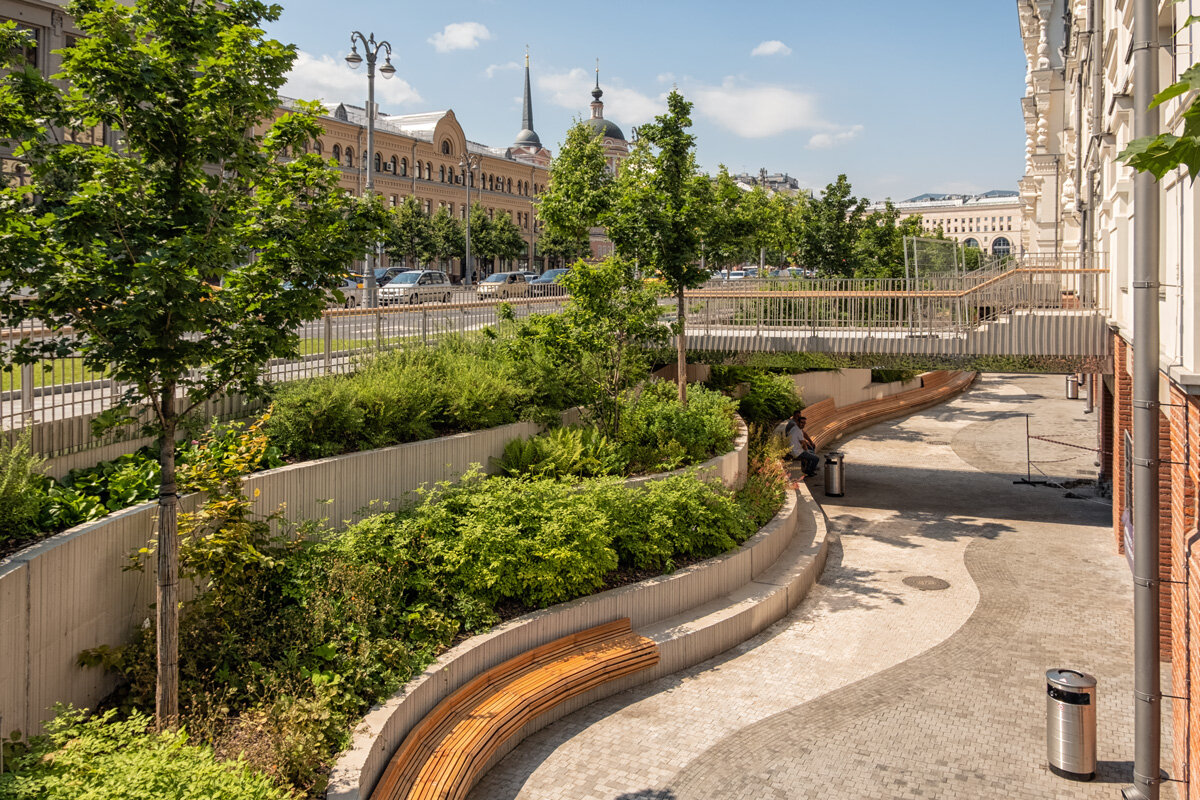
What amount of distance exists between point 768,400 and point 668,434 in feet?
28.5

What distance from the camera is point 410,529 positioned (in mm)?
9898

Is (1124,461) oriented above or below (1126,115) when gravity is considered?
below

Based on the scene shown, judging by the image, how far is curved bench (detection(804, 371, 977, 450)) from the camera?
25.4m

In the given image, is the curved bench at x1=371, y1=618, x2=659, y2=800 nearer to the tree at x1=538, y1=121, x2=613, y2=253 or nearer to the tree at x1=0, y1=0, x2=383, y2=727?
the tree at x1=0, y1=0, x2=383, y2=727

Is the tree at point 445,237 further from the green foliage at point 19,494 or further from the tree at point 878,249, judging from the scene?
the green foliage at point 19,494

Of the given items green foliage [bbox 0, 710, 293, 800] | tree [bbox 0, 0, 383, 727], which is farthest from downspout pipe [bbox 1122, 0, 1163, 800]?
green foliage [bbox 0, 710, 293, 800]

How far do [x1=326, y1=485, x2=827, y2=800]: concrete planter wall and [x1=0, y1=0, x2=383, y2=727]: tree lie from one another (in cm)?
149

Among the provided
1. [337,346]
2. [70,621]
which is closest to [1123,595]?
[337,346]

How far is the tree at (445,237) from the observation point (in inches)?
2426

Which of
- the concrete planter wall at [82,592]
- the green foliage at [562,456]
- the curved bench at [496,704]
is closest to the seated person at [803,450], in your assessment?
the green foliage at [562,456]

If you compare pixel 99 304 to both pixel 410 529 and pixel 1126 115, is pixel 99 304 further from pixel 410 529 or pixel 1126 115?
pixel 1126 115

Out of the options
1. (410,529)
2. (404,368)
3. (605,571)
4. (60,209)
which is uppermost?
(60,209)

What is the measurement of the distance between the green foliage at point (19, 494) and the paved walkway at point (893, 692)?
163 inches

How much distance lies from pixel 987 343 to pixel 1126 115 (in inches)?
194
